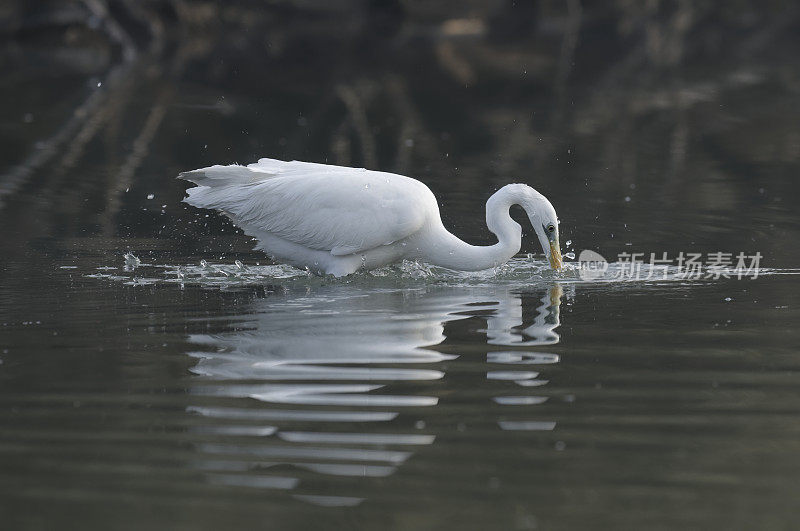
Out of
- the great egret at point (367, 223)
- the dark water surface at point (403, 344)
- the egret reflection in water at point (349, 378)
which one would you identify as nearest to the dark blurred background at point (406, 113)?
the dark water surface at point (403, 344)

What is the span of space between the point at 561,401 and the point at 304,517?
1.93m

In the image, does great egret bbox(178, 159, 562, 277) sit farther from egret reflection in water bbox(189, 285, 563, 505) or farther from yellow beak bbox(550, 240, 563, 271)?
egret reflection in water bbox(189, 285, 563, 505)

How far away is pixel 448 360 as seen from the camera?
7395 mm

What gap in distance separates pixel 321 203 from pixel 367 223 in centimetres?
48

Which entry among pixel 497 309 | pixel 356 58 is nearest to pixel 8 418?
pixel 497 309

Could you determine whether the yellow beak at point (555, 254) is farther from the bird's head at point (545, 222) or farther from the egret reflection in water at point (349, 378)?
the egret reflection in water at point (349, 378)

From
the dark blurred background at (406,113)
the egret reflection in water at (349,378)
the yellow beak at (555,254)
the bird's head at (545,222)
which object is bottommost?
the egret reflection in water at (349,378)

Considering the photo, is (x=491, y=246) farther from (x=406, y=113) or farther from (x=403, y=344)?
(x=406, y=113)

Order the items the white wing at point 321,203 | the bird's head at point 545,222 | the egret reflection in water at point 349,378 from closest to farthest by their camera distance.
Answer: the egret reflection in water at point 349,378 → the white wing at point 321,203 → the bird's head at point 545,222

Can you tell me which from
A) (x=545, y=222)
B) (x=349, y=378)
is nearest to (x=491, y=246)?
(x=545, y=222)

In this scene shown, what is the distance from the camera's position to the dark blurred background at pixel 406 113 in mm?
12789

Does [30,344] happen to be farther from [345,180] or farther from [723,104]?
[723,104]

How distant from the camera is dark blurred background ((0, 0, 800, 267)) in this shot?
1279cm

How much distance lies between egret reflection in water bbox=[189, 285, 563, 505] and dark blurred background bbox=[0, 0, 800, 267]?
2620 mm
